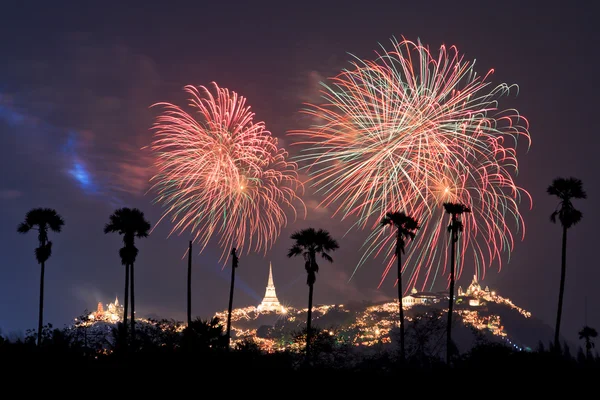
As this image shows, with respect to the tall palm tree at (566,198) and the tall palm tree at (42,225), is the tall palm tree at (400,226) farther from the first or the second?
the tall palm tree at (42,225)

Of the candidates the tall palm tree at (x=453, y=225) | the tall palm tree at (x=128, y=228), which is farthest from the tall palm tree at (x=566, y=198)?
the tall palm tree at (x=128, y=228)

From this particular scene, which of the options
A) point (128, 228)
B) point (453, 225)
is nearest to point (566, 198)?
point (453, 225)

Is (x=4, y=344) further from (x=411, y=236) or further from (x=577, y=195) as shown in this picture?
(x=577, y=195)

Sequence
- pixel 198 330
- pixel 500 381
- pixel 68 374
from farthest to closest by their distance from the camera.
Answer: pixel 198 330 → pixel 500 381 → pixel 68 374

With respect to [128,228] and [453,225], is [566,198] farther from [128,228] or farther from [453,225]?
[128,228]

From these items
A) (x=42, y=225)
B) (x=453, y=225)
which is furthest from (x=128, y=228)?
(x=453, y=225)

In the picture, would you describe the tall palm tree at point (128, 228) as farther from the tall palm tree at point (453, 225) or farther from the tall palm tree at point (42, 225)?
the tall palm tree at point (453, 225)

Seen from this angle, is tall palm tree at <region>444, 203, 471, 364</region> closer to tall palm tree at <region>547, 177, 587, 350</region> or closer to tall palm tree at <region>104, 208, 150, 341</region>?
tall palm tree at <region>547, 177, 587, 350</region>

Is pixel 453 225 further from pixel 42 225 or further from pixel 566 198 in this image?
pixel 42 225

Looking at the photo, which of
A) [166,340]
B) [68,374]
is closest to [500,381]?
[68,374]

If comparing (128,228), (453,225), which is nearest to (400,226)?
(453,225)

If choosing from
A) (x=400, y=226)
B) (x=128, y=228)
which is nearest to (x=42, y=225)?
(x=128, y=228)
